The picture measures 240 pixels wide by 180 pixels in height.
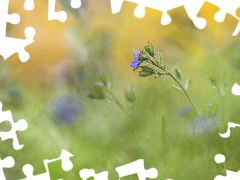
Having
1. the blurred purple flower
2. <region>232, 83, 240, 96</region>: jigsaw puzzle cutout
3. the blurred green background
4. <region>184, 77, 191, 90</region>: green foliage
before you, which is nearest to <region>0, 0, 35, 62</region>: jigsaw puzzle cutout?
the blurred green background

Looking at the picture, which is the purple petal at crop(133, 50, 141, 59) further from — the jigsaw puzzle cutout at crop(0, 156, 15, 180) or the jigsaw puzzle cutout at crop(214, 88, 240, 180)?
the jigsaw puzzle cutout at crop(0, 156, 15, 180)

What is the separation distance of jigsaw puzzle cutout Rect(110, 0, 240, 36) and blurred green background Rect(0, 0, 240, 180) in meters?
0.01

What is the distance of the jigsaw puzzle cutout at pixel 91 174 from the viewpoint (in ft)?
2.56

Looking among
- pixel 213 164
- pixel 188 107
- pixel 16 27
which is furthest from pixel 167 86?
pixel 16 27

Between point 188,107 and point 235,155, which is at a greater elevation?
point 188,107

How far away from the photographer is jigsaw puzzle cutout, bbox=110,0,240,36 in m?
0.83

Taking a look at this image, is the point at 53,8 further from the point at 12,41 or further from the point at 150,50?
the point at 150,50

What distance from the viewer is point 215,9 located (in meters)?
0.83

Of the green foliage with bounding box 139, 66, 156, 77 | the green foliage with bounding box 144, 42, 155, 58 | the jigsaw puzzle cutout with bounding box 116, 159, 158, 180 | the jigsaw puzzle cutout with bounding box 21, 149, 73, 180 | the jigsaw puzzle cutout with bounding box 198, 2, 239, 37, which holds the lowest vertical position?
the jigsaw puzzle cutout with bounding box 116, 159, 158, 180

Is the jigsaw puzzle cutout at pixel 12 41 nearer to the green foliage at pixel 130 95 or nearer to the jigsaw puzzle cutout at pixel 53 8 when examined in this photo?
the jigsaw puzzle cutout at pixel 53 8

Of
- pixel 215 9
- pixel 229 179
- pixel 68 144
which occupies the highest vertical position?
pixel 215 9

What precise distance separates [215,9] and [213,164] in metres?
0.34

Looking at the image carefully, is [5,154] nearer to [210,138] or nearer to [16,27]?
[16,27]

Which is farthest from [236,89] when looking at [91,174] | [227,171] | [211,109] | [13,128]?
[13,128]
